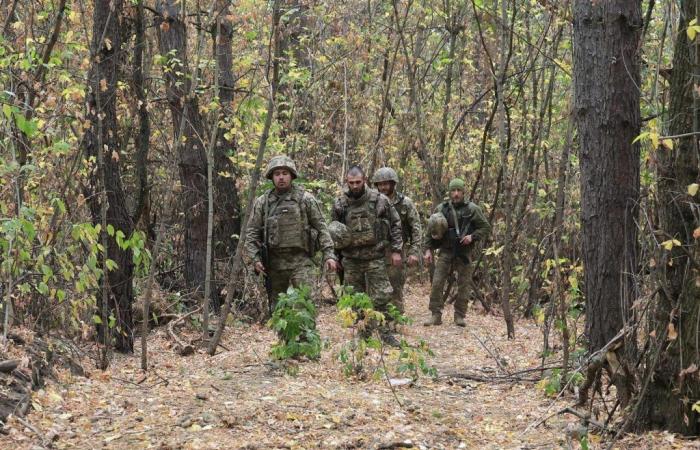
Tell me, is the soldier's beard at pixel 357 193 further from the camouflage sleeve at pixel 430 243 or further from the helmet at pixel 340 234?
the camouflage sleeve at pixel 430 243

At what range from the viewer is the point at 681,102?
15.7ft

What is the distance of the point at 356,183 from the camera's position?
935cm

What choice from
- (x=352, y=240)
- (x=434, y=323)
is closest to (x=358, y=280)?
(x=352, y=240)

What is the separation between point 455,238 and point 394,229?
237 centimetres

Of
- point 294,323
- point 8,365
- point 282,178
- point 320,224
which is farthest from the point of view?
point 320,224

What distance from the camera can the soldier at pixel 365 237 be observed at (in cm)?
936

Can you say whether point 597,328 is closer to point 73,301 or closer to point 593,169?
A: point 593,169

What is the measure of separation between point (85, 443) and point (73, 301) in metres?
2.25

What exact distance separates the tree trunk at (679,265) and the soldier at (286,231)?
4.18m

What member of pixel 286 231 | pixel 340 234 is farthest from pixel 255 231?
pixel 340 234

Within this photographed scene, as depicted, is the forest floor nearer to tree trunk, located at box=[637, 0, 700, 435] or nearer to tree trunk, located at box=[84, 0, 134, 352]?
tree trunk, located at box=[637, 0, 700, 435]

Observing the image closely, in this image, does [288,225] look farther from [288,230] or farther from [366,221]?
[366,221]

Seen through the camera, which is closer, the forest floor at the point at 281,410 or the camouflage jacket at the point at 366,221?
the forest floor at the point at 281,410

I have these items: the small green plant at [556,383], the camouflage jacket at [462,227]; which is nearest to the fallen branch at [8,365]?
the small green plant at [556,383]
